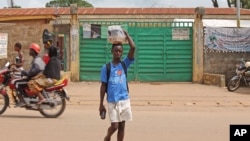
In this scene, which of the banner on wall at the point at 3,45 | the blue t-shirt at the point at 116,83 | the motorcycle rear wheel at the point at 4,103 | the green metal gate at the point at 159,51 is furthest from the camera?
the green metal gate at the point at 159,51

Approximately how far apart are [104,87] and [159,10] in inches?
992

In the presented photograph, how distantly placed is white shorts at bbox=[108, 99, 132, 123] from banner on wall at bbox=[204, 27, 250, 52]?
12.2 m

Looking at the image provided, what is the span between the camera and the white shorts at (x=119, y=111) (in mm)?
6070

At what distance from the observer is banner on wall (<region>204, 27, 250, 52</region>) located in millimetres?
17672

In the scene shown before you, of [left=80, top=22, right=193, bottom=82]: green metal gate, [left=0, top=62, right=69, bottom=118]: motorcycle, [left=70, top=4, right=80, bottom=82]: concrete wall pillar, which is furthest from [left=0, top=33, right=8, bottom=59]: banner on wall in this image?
[left=0, top=62, right=69, bottom=118]: motorcycle

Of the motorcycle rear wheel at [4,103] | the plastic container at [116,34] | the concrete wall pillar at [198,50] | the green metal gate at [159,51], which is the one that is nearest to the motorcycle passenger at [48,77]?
the motorcycle rear wheel at [4,103]

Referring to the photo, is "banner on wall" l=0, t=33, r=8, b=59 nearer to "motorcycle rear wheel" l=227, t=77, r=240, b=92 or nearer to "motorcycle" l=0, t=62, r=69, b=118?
"motorcycle" l=0, t=62, r=69, b=118

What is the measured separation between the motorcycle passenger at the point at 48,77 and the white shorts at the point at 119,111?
3888mm

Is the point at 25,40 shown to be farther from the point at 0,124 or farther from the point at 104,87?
the point at 104,87

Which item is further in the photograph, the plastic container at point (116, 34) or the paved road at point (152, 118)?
the paved road at point (152, 118)

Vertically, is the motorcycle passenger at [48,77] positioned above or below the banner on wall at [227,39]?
below

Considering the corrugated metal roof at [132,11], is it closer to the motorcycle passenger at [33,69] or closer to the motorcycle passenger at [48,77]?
the motorcycle passenger at [48,77]

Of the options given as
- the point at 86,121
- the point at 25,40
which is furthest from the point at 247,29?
the point at 86,121

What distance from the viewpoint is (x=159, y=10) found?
30.8m
